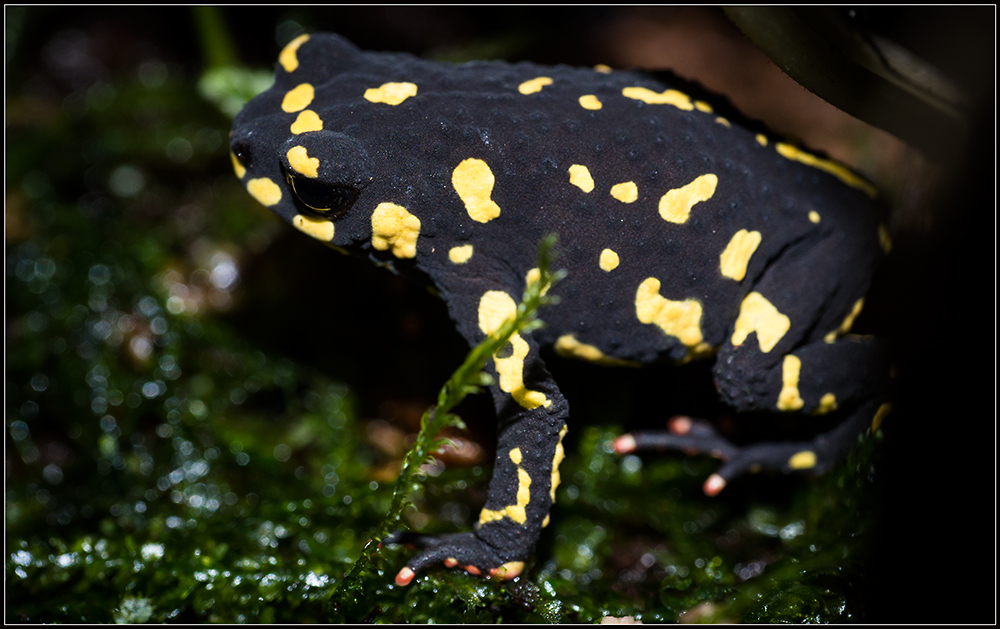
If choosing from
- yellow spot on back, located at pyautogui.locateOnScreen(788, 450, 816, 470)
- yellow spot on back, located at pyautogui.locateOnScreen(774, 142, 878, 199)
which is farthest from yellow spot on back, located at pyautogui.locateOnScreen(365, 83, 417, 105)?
yellow spot on back, located at pyautogui.locateOnScreen(788, 450, 816, 470)

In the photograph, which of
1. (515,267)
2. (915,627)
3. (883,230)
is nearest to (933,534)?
(915,627)

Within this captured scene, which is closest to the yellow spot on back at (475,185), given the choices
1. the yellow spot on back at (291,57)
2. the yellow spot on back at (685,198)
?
the yellow spot on back at (685,198)

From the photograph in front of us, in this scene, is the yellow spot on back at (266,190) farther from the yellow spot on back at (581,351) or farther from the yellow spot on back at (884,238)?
the yellow spot on back at (884,238)

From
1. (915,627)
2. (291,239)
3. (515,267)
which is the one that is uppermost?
(515,267)

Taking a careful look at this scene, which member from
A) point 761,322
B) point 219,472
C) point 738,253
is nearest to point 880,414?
point 761,322

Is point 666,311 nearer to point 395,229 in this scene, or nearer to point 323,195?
point 395,229

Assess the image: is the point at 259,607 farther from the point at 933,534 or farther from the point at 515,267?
the point at 933,534
